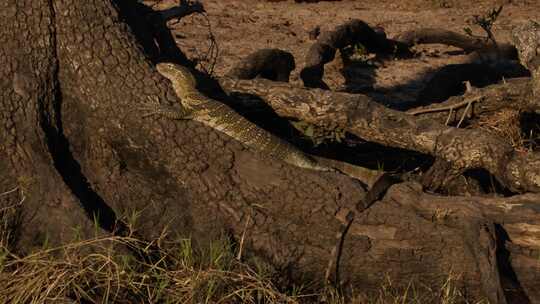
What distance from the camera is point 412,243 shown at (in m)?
4.29

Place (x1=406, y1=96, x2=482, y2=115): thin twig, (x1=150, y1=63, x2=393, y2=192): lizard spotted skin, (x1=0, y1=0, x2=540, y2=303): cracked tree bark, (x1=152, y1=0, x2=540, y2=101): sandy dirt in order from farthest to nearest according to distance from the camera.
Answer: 1. (x1=152, y1=0, x2=540, y2=101): sandy dirt
2. (x1=406, y1=96, x2=482, y2=115): thin twig
3. (x1=150, y1=63, x2=393, y2=192): lizard spotted skin
4. (x1=0, y1=0, x2=540, y2=303): cracked tree bark

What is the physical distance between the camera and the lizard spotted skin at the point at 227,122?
4.66m

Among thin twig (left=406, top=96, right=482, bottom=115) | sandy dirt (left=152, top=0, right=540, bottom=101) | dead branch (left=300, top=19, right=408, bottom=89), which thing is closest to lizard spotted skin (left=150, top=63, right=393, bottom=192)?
thin twig (left=406, top=96, right=482, bottom=115)

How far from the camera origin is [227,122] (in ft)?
15.8

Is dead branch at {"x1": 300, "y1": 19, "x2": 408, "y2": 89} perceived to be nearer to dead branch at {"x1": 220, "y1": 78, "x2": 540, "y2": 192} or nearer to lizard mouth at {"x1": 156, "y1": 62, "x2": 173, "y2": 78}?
dead branch at {"x1": 220, "y1": 78, "x2": 540, "y2": 192}

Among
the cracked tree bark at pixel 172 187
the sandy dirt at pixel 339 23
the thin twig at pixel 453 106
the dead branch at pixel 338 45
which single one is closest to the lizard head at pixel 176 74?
the cracked tree bark at pixel 172 187

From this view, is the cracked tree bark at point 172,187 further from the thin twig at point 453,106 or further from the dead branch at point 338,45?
the dead branch at point 338,45

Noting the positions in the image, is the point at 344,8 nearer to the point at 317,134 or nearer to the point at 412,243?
the point at 317,134

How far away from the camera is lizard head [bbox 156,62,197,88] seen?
16.1ft

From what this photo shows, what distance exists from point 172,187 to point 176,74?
34.4 inches

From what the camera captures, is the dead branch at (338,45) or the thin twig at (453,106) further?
the dead branch at (338,45)

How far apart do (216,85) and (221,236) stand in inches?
68.3

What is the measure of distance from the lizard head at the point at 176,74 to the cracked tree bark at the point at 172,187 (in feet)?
0.71

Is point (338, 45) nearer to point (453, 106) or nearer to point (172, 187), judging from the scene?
point (453, 106)
